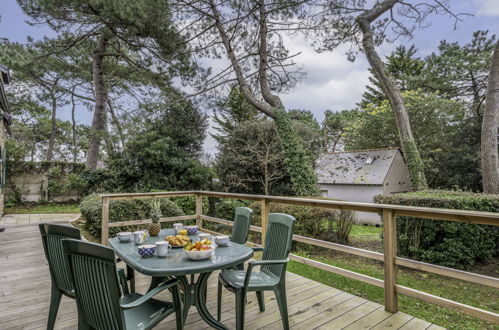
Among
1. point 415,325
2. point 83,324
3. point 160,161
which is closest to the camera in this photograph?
point 83,324

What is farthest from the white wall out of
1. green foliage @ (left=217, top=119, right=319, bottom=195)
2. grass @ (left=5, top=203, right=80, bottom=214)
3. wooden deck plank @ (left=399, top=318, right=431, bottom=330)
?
wooden deck plank @ (left=399, top=318, right=431, bottom=330)

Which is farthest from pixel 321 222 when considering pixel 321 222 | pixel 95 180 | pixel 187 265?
pixel 95 180

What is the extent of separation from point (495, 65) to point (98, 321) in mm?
10294

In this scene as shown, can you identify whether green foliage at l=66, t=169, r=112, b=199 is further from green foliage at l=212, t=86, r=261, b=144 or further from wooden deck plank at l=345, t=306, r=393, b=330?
wooden deck plank at l=345, t=306, r=393, b=330

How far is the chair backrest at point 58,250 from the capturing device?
1.97m

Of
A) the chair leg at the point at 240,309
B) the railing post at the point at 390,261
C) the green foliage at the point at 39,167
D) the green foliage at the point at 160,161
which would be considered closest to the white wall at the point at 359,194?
the green foliage at the point at 160,161

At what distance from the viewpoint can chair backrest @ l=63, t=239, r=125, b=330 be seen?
4.47ft

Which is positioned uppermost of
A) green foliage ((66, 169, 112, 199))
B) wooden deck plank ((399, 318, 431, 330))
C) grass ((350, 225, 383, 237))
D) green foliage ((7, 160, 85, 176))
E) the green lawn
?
green foliage ((7, 160, 85, 176))

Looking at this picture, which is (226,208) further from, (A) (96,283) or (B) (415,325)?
(A) (96,283)

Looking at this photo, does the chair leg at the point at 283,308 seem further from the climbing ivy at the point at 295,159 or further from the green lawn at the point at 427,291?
the climbing ivy at the point at 295,159

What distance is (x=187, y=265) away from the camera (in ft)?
6.03

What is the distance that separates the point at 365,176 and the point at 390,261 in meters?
13.5

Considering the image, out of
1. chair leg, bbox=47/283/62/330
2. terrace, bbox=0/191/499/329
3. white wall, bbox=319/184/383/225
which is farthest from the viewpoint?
white wall, bbox=319/184/383/225

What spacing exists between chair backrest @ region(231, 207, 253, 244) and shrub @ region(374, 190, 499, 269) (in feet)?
13.7
